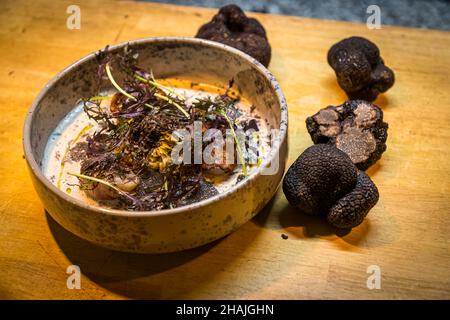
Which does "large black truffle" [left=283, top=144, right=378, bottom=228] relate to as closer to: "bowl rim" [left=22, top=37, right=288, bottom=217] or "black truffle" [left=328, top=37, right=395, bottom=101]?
"bowl rim" [left=22, top=37, right=288, bottom=217]

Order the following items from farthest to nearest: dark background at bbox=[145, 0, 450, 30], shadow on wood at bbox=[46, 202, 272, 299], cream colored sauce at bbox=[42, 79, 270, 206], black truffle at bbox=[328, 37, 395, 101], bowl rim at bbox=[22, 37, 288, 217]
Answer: dark background at bbox=[145, 0, 450, 30], black truffle at bbox=[328, 37, 395, 101], cream colored sauce at bbox=[42, 79, 270, 206], shadow on wood at bbox=[46, 202, 272, 299], bowl rim at bbox=[22, 37, 288, 217]

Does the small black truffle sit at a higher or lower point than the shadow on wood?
higher

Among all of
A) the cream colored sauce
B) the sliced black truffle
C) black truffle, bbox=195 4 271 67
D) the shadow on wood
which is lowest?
the shadow on wood

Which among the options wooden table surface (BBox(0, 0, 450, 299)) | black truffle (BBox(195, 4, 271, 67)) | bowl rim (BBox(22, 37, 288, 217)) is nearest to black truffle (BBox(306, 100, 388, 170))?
wooden table surface (BBox(0, 0, 450, 299))

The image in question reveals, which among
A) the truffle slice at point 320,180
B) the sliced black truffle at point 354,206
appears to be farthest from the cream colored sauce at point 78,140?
the sliced black truffle at point 354,206

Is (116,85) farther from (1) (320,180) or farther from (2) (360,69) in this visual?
(2) (360,69)

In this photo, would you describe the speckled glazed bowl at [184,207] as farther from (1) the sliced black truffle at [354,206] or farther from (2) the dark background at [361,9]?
(2) the dark background at [361,9]

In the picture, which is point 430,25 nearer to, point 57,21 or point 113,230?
point 57,21
